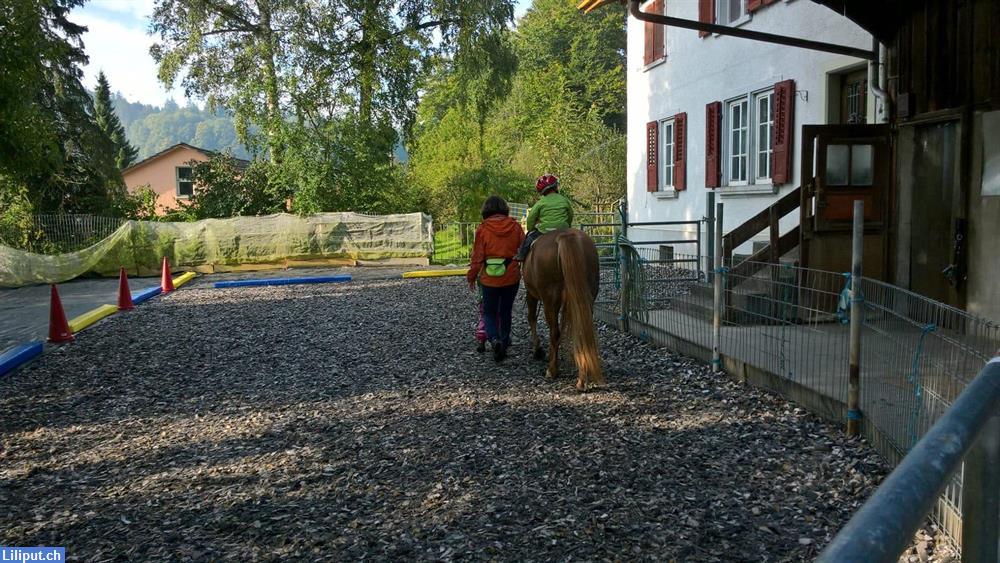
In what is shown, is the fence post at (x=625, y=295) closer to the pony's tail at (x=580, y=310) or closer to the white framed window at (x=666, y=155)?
the pony's tail at (x=580, y=310)

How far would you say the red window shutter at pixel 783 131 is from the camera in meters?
12.2

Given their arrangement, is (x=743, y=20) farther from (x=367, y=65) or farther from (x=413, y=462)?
(x=367, y=65)

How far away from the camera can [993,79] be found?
7504mm

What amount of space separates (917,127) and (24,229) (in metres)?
22.1

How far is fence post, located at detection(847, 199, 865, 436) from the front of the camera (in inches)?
204

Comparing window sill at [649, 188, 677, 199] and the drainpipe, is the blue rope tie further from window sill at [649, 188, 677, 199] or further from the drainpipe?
window sill at [649, 188, 677, 199]

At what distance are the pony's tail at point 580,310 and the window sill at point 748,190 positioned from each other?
266 inches

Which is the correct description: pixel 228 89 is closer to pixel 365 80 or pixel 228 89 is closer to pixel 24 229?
pixel 365 80

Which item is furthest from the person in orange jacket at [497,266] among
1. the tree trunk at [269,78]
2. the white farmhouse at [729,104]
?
the tree trunk at [269,78]

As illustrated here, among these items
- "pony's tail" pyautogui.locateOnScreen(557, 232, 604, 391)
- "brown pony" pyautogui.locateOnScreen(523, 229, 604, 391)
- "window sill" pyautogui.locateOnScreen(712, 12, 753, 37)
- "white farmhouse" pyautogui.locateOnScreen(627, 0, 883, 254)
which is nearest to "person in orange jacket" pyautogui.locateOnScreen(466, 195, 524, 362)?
"brown pony" pyautogui.locateOnScreen(523, 229, 604, 391)

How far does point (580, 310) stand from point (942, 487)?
5.80 metres

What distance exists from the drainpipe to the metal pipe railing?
8.38m

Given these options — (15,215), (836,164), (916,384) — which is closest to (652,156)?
(836,164)

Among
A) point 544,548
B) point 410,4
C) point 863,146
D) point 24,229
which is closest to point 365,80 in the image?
point 410,4
